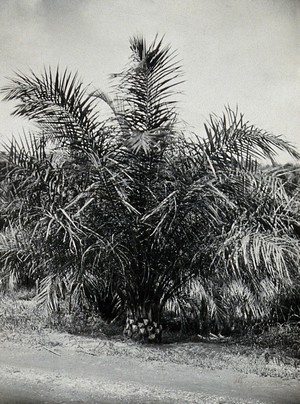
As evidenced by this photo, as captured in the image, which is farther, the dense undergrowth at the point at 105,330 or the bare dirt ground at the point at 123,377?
the dense undergrowth at the point at 105,330

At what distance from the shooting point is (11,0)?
18.7 ft

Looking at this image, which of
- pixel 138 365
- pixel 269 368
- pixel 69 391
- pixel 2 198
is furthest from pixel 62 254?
pixel 269 368

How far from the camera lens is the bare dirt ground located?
5.25 metres

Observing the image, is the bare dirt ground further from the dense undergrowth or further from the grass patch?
the dense undergrowth

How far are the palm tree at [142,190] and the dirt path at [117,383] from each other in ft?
3.90

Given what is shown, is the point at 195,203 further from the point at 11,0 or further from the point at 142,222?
the point at 11,0

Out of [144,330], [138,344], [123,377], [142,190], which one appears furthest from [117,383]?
[142,190]

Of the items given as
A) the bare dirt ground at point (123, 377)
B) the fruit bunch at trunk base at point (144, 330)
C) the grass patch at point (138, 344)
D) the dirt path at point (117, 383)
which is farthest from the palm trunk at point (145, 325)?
the dirt path at point (117, 383)

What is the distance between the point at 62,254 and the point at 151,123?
1.85 metres

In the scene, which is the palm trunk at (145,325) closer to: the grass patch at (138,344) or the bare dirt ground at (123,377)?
the grass patch at (138,344)

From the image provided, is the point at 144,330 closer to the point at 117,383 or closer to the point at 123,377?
the point at 123,377

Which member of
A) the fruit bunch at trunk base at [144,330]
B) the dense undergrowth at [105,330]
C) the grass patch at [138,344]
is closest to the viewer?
the grass patch at [138,344]

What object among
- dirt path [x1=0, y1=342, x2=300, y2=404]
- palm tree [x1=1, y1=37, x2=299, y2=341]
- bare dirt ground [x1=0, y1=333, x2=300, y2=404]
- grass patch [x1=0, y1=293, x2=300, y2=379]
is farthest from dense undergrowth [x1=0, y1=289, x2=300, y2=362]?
dirt path [x1=0, y1=342, x2=300, y2=404]

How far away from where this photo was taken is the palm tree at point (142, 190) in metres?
6.50
